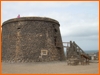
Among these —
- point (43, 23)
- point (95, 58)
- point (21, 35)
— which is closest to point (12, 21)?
point (21, 35)

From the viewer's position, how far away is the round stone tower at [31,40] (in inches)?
739

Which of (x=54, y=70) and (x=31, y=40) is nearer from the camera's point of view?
(x=54, y=70)

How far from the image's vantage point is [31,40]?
62.1 ft

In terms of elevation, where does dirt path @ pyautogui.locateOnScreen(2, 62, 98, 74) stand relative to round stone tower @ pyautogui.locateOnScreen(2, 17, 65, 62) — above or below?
below

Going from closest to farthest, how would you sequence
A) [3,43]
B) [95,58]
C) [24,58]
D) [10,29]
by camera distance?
[24,58]
[10,29]
[3,43]
[95,58]

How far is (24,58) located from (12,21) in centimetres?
443

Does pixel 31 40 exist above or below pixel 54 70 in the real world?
above

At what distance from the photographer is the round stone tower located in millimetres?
18781

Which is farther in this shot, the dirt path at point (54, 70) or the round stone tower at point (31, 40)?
the round stone tower at point (31, 40)

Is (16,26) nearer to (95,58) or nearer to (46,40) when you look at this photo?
(46,40)

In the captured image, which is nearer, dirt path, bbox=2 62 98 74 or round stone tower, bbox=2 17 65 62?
dirt path, bbox=2 62 98 74

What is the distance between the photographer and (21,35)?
19.1 m

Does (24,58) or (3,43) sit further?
(3,43)

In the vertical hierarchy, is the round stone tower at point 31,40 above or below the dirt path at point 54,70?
above
